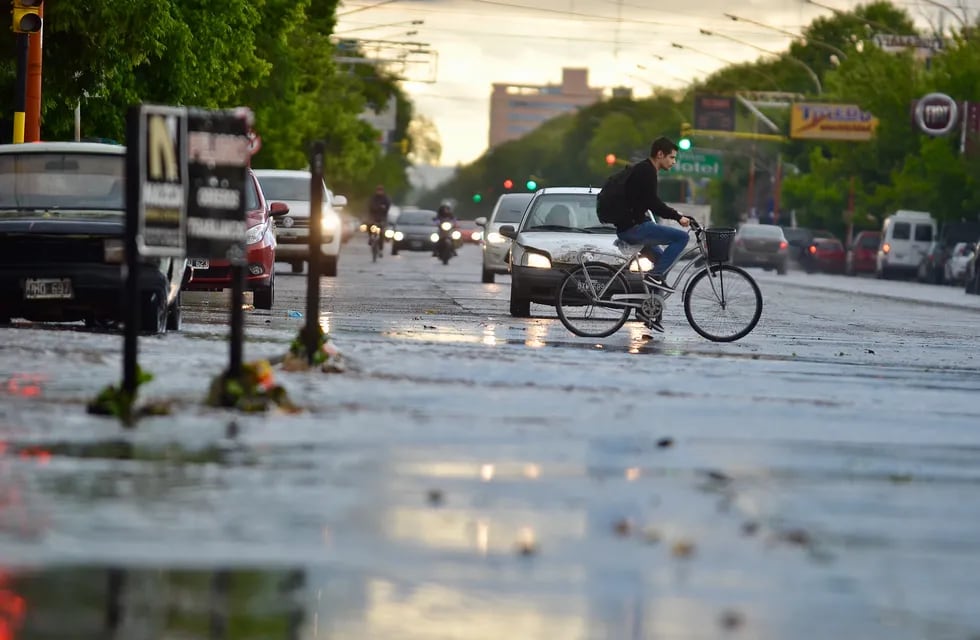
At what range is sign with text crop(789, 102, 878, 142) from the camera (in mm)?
95938

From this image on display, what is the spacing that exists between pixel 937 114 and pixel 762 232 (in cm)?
880

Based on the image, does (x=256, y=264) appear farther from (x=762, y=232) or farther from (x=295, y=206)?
(x=762, y=232)

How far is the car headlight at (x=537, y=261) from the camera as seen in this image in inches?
939

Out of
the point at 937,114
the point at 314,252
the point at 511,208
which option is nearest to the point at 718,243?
the point at 314,252

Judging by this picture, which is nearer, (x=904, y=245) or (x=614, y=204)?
(x=614, y=204)

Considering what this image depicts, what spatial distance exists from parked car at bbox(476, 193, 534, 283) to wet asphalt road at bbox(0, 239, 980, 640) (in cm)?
2114

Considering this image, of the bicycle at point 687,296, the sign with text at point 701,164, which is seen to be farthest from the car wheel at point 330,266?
the sign with text at point 701,164

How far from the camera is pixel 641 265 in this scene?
64.3 ft

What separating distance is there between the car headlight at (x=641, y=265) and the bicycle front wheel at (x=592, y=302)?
149 mm

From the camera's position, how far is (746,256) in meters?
69.1

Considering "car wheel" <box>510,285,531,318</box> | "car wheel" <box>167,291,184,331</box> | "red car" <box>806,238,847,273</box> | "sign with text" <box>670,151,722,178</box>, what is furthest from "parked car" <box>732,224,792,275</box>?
"sign with text" <box>670,151,722,178</box>

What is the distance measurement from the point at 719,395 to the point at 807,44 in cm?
13292

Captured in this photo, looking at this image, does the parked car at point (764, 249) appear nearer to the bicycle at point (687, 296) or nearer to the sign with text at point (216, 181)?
the bicycle at point (687, 296)

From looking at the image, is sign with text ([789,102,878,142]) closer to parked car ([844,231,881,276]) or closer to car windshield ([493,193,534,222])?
parked car ([844,231,881,276])
